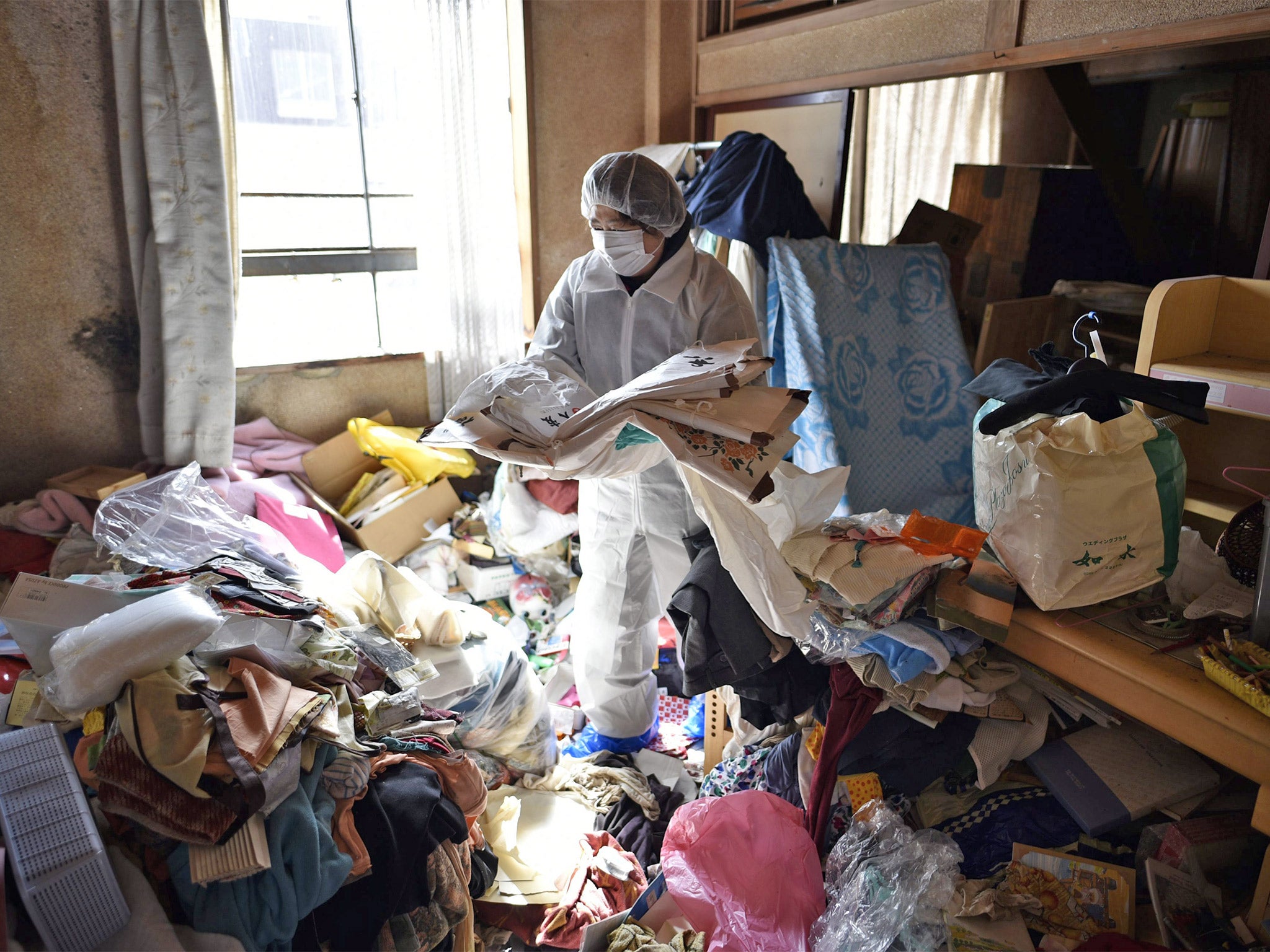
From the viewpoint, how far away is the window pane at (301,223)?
2787 mm

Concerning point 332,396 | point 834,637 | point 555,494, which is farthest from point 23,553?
point 834,637

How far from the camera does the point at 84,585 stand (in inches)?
55.9

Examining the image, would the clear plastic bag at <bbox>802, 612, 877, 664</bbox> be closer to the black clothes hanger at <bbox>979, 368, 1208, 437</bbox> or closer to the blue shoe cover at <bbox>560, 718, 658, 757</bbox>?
the black clothes hanger at <bbox>979, 368, 1208, 437</bbox>

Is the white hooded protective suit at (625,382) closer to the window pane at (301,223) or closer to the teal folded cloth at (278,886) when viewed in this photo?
the teal folded cloth at (278,886)

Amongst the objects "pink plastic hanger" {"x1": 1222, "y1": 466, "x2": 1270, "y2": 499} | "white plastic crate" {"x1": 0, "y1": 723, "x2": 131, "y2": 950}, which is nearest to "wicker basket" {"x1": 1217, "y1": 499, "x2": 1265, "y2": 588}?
"pink plastic hanger" {"x1": 1222, "y1": 466, "x2": 1270, "y2": 499}

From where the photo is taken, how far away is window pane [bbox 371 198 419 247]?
9.72ft

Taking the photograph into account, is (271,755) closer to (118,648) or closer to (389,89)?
(118,648)

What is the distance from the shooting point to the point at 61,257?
2.29 meters

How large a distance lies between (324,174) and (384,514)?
1.29 meters

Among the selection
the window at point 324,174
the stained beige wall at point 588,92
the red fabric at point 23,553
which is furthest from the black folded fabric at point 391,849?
the stained beige wall at point 588,92

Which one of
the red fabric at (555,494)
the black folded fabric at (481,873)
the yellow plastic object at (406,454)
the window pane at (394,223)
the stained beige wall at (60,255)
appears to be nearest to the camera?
the black folded fabric at (481,873)

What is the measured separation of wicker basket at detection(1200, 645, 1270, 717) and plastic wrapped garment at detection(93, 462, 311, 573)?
1.85 m

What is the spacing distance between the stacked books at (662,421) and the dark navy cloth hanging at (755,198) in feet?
3.11

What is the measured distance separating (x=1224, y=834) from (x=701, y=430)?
111 cm
